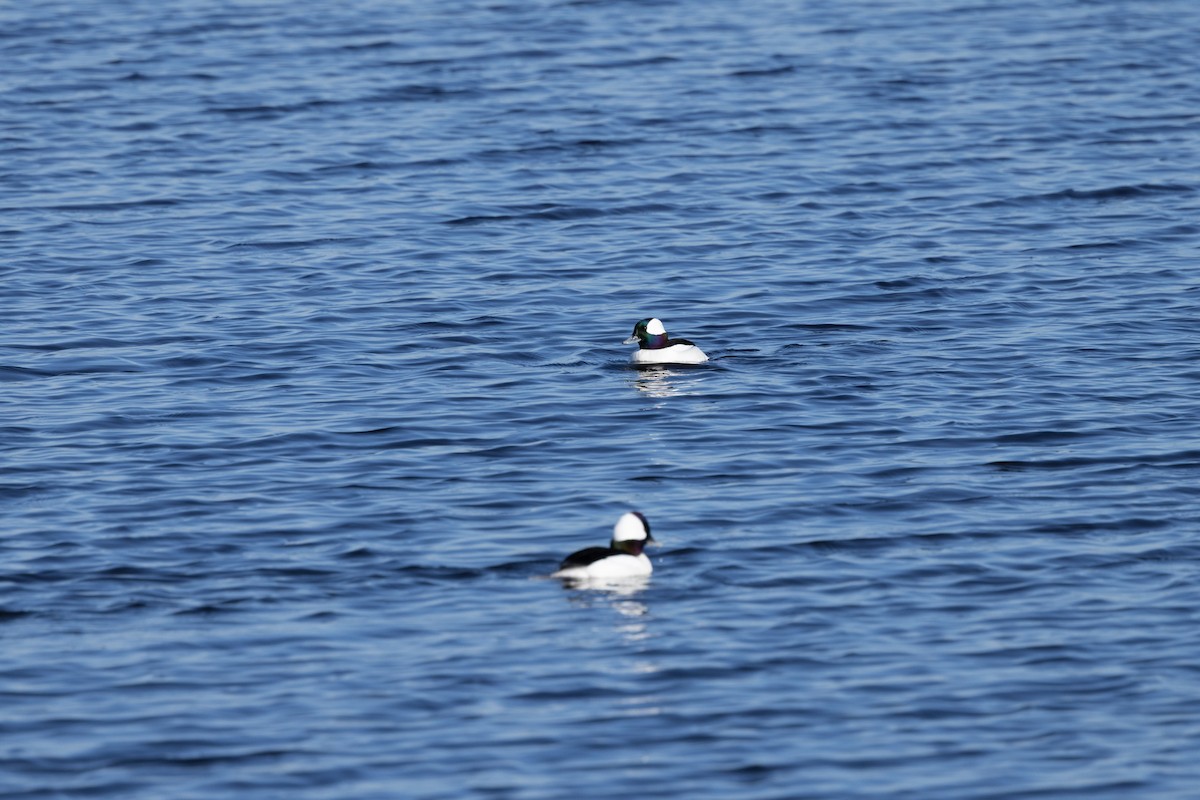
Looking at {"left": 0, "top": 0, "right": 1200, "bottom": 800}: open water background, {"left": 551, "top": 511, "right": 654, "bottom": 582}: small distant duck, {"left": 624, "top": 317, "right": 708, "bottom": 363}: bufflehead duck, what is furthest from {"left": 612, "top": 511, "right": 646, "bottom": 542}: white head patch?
{"left": 624, "top": 317, "right": 708, "bottom": 363}: bufflehead duck

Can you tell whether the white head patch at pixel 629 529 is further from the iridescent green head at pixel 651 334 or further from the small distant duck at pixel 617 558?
the iridescent green head at pixel 651 334

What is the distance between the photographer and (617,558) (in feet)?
53.5

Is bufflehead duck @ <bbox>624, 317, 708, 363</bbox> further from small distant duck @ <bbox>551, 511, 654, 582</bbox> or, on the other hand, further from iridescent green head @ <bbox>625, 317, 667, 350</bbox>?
small distant duck @ <bbox>551, 511, 654, 582</bbox>

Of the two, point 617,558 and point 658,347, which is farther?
point 658,347

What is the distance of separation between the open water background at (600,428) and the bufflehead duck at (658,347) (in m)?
0.30

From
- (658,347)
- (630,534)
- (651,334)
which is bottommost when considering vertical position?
(630,534)

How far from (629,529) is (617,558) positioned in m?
0.27

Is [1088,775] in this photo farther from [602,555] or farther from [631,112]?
[631,112]

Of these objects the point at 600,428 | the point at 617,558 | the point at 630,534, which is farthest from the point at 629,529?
the point at 600,428

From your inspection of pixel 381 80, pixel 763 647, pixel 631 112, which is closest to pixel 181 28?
pixel 381 80

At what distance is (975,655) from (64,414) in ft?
36.6

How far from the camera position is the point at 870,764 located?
1370cm

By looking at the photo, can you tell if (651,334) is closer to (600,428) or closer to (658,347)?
(658,347)

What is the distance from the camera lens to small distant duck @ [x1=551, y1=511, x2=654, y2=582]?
16.3 metres
